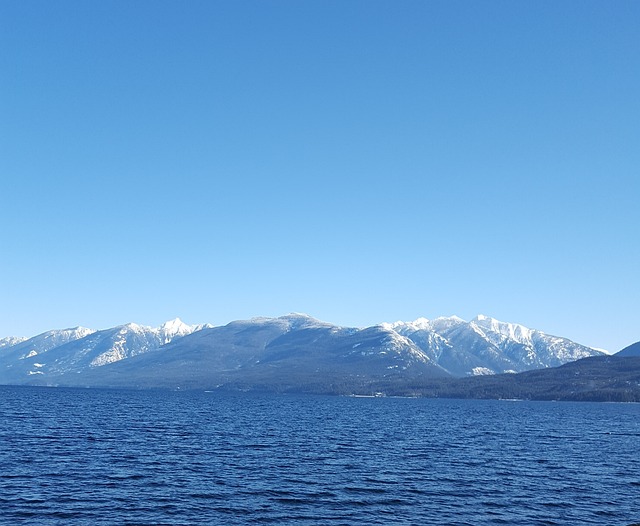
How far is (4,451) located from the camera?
87.6 metres

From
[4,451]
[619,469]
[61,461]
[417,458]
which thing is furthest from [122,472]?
[619,469]

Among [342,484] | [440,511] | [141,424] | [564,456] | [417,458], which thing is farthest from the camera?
[141,424]

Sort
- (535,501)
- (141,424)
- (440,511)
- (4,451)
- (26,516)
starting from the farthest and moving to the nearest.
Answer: (141,424)
(4,451)
(535,501)
(440,511)
(26,516)

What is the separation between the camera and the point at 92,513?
178 ft

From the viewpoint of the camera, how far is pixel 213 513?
55.4 metres

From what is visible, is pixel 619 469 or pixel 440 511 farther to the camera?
pixel 619 469

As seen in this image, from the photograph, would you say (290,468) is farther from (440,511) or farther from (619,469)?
(619,469)

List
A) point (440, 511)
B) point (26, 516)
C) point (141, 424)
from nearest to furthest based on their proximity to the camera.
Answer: point (26, 516)
point (440, 511)
point (141, 424)

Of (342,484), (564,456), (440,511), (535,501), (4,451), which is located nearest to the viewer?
(440,511)

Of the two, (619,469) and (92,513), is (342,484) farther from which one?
(619,469)

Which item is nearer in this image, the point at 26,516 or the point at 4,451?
the point at 26,516

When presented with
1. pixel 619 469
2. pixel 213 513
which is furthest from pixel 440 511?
pixel 619 469

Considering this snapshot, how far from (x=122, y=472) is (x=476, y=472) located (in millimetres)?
44978

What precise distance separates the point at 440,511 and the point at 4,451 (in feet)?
207
